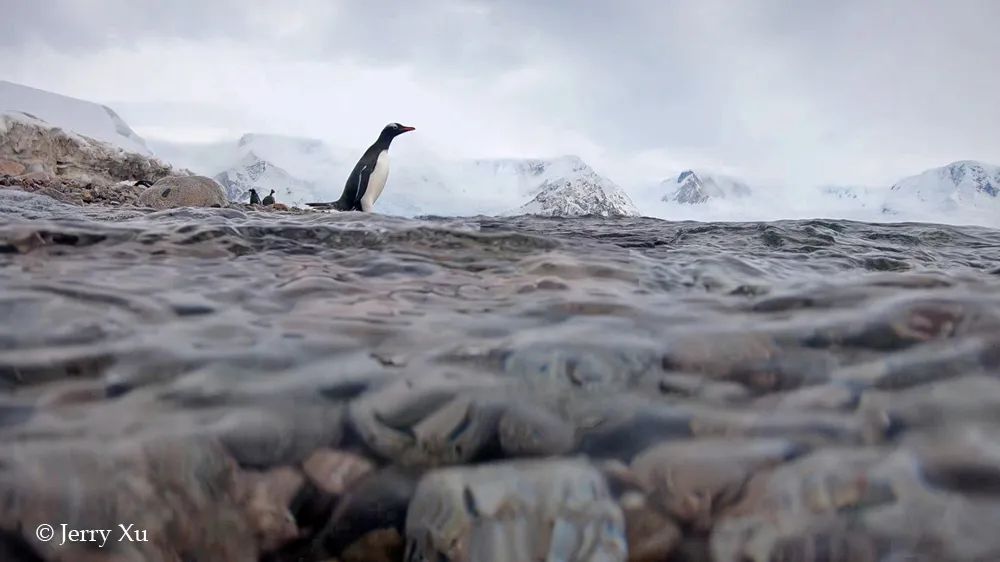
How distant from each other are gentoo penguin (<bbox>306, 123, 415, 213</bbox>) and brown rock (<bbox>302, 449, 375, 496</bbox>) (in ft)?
42.3

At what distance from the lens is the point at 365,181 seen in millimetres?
13438

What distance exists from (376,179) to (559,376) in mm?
13366

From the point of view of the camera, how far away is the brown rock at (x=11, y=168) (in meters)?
15.8

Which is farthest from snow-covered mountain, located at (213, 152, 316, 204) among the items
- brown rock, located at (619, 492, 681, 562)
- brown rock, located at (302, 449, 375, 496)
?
brown rock, located at (619, 492, 681, 562)

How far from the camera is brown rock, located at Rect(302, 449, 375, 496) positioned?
0.82 metres

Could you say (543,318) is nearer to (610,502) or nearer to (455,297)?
(455,297)

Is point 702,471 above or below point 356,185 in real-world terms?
below

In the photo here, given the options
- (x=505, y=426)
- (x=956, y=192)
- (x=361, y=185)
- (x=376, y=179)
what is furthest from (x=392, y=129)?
(x=956, y=192)

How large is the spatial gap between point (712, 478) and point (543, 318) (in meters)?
0.72

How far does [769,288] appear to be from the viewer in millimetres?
1824

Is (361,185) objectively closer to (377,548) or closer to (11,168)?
(11,168)

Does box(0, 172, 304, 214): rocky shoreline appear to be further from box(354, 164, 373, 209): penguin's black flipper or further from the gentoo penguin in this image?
box(354, 164, 373, 209): penguin's black flipper

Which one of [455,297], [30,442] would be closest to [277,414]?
[30,442]

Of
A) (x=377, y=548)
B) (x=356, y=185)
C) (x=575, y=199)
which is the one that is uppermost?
(x=575, y=199)
